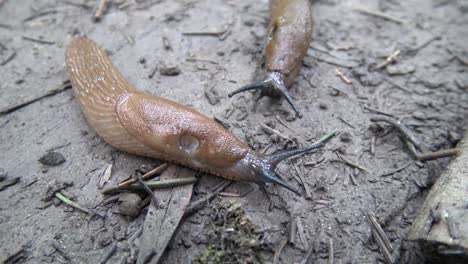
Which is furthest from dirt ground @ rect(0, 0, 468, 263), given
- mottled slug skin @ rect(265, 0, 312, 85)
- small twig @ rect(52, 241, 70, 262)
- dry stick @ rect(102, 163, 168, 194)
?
mottled slug skin @ rect(265, 0, 312, 85)

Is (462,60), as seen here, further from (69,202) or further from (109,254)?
(69,202)

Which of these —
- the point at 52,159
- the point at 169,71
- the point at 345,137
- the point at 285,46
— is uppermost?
the point at 285,46

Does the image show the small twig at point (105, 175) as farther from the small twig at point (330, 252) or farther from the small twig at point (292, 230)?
the small twig at point (330, 252)

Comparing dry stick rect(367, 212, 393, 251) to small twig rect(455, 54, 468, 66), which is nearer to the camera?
dry stick rect(367, 212, 393, 251)

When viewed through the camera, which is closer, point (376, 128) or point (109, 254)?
point (109, 254)

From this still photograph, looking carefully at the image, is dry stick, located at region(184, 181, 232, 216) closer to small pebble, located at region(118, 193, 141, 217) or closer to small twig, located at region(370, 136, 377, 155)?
small pebble, located at region(118, 193, 141, 217)

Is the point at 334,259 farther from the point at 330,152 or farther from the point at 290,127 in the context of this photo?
the point at 290,127

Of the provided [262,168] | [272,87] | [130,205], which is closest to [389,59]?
[272,87]
